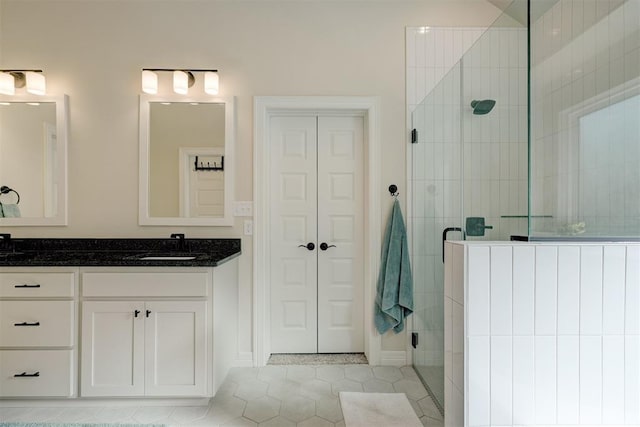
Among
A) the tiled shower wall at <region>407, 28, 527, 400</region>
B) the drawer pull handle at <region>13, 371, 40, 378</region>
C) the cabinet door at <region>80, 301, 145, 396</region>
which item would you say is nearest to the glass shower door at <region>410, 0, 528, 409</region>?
the tiled shower wall at <region>407, 28, 527, 400</region>

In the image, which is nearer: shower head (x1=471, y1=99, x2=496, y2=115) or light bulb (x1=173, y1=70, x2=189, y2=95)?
shower head (x1=471, y1=99, x2=496, y2=115)

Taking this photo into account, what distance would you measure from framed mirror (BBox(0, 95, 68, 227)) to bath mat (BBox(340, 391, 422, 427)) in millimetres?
2399

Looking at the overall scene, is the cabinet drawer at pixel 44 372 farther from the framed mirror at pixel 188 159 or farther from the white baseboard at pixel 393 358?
the white baseboard at pixel 393 358

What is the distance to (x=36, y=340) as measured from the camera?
1.94 meters

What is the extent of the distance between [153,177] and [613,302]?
8.76 ft

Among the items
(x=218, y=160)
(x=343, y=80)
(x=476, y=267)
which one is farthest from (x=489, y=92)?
(x=218, y=160)

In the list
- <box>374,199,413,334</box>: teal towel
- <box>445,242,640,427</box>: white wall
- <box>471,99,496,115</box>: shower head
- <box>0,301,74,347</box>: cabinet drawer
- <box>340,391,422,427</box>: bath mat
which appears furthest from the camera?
<box>374,199,413,334</box>: teal towel

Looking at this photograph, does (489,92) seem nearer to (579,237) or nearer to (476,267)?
(579,237)

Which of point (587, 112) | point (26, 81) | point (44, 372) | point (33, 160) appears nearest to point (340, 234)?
point (587, 112)

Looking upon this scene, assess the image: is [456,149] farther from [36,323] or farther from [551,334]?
[36,323]

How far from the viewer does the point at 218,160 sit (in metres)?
2.53

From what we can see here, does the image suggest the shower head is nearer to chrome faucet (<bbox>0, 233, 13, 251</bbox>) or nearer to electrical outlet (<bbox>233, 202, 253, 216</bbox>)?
electrical outlet (<bbox>233, 202, 253, 216</bbox>)

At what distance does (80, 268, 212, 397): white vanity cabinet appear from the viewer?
6.34ft

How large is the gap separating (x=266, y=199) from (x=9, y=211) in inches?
75.2
